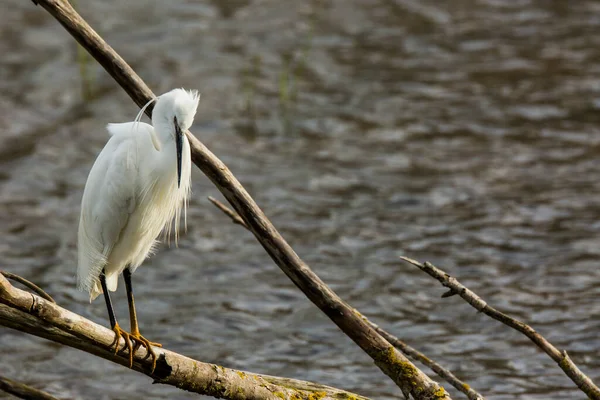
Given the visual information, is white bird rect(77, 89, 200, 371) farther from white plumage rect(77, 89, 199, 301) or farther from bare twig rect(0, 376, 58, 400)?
bare twig rect(0, 376, 58, 400)

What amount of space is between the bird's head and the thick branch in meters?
0.71

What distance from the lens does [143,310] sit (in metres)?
6.77

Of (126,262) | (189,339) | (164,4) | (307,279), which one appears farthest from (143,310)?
(164,4)

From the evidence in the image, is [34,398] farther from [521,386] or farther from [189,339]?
[521,386]

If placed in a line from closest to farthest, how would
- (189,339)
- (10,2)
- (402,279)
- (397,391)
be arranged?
1. (397,391)
2. (189,339)
3. (402,279)
4. (10,2)

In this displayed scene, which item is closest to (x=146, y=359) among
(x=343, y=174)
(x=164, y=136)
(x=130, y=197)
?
(x=130, y=197)

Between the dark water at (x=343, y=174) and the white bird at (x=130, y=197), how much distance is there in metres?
1.77

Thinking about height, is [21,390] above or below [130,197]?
below

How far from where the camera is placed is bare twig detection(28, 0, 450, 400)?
12.4 feet

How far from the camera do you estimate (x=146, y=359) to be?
3709 mm

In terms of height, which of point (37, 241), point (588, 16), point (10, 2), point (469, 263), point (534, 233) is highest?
point (588, 16)

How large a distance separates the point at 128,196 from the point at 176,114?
62 cm

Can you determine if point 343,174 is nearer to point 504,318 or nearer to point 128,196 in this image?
point 128,196

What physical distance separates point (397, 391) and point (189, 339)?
5.12 ft
